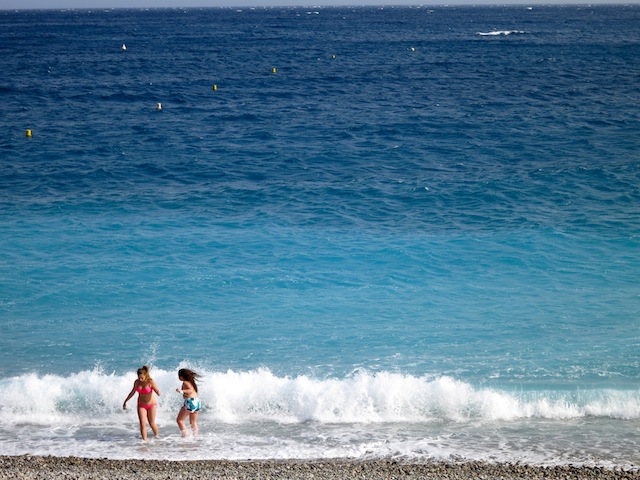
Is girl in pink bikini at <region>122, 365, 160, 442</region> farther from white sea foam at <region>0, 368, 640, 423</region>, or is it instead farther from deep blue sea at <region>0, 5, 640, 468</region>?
white sea foam at <region>0, 368, 640, 423</region>

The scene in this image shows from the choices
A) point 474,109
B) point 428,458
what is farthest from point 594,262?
point 474,109

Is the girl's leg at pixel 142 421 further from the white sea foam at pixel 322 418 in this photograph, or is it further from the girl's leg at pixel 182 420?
the girl's leg at pixel 182 420

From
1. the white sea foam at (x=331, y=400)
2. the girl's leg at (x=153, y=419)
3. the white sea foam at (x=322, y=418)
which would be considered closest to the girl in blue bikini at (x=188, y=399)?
the white sea foam at (x=322, y=418)

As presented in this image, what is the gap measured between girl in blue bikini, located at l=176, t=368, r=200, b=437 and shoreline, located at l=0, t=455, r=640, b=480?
1.13 metres

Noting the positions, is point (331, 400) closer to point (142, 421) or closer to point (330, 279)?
point (142, 421)

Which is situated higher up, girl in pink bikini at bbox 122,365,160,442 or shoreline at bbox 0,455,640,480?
girl in pink bikini at bbox 122,365,160,442

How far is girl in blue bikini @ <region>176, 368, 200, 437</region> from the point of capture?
11.4m

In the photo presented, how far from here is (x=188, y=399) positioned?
37.3ft

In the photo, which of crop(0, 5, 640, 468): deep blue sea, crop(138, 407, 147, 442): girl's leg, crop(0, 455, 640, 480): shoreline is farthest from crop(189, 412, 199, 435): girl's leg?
crop(0, 455, 640, 480): shoreline

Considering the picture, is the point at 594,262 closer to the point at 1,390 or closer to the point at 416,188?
the point at 416,188

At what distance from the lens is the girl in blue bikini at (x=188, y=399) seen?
11.4 m

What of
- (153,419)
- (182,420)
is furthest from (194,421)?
(153,419)

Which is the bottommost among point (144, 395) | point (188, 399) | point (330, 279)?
point (188, 399)

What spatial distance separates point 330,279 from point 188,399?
744 cm
